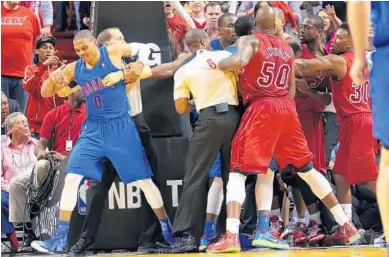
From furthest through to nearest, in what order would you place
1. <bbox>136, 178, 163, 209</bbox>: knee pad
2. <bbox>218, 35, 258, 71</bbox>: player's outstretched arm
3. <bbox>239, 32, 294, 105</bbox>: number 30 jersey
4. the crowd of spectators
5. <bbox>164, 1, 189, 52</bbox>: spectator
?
<bbox>164, 1, 189, 52</bbox>: spectator < the crowd of spectators < <bbox>136, 178, 163, 209</bbox>: knee pad < <bbox>239, 32, 294, 105</bbox>: number 30 jersey < <bbox>218, 35, 258, 71</bbox>: player's outstretched arm

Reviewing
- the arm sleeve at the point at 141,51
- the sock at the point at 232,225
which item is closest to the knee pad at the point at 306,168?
the sock at the point at 232,225

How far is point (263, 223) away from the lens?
8453 mm

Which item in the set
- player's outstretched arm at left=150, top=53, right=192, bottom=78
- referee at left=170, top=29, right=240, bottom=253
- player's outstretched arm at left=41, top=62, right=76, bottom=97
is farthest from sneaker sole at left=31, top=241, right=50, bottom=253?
player's outstretched arm at left=150, top=53, right=192, bottom=78

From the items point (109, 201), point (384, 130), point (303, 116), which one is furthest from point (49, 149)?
point (384, 130)

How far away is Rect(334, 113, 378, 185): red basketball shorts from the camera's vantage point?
889 centimetres

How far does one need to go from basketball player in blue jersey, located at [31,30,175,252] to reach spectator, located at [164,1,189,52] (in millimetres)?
2459

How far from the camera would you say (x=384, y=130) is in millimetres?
5008

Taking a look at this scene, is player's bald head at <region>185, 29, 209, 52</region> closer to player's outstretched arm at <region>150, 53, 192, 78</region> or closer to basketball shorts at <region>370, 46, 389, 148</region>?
player's outstretched arm at <region>150, 53, 192, 78</region>

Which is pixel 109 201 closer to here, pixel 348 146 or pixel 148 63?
pixel 148 63

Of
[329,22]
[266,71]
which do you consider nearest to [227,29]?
[266,71]

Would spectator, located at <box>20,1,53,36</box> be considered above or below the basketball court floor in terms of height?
above

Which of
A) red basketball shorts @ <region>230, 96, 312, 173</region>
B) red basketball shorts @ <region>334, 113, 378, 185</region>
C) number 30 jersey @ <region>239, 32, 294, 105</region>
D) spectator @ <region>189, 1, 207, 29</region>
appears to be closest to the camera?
red basketball shorts @ <region>230, 96, 312, 173</region>

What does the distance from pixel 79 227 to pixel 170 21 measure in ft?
11.0

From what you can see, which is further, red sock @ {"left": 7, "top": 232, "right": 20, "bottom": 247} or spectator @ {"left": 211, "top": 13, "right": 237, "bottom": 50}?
red sock @ {"left": 7, "top": 232, "right": 20, "bottom": 247}
